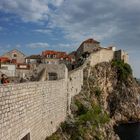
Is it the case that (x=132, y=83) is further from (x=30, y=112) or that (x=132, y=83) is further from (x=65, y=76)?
(x=30, y=112)

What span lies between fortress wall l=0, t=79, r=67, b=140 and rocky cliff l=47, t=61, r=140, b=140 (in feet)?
21.4

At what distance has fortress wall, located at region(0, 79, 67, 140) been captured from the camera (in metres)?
13.8

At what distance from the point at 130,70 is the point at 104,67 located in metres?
11.7

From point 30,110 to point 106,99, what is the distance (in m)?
49.7

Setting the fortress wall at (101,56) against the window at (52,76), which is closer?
the window at (52,76)

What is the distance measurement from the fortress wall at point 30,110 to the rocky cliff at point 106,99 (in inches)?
256

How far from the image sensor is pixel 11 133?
14180 mm

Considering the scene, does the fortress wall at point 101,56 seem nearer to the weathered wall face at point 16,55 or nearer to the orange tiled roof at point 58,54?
the orange tiled roof at point 58,54

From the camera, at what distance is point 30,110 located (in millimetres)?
17406

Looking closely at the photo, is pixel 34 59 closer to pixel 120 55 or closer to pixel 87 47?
pixel 87 47

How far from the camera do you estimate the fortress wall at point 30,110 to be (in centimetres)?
1377

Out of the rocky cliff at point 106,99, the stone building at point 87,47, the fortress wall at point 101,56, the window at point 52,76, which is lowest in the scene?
the rocky cliff at point 106,99

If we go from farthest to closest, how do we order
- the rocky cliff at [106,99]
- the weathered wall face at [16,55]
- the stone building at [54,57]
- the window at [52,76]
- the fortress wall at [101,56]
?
the stone building at [54,57] → the weathered wall face at [16,55] → the fortress wall at [101,56] → the rocky cliff at [106,99] → the window at [52,76]

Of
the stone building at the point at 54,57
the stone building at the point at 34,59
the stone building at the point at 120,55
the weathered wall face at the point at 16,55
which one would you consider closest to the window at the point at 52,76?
the weathered wall face at the point at 16,55
